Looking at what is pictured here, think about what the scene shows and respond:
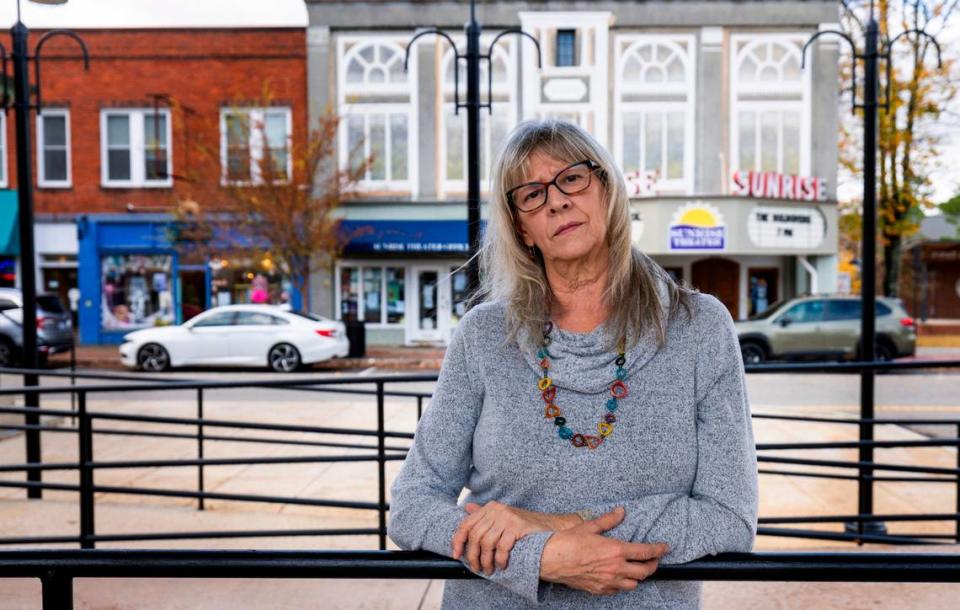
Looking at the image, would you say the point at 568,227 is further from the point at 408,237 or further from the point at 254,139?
the point at 254,139

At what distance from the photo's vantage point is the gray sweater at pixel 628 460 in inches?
65.6

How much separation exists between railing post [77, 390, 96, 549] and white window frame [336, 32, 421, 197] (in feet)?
60.0

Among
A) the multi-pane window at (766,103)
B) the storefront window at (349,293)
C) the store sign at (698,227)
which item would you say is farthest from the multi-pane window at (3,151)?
the multi-pane window at (766,103)

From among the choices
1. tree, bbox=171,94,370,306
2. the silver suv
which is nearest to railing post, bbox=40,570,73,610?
the silver suv

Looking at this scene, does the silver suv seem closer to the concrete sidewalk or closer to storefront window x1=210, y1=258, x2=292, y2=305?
the concrete sidewalk

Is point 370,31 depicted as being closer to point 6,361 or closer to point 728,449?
point 6,361

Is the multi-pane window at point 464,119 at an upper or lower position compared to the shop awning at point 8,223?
upper

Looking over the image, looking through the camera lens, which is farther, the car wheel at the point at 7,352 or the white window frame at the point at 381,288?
the white window frame at the point at 381,288

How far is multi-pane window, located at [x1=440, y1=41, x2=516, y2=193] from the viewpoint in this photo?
22.7 m

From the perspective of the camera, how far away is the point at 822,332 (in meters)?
18.1

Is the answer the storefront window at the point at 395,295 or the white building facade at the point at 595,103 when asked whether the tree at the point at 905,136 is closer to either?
the white building facade at the point at 595,103

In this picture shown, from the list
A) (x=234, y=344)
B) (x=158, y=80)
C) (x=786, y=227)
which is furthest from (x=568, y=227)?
(x=158, y=80)

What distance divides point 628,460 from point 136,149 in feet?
77.6

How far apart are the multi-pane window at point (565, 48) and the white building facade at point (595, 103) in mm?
38
